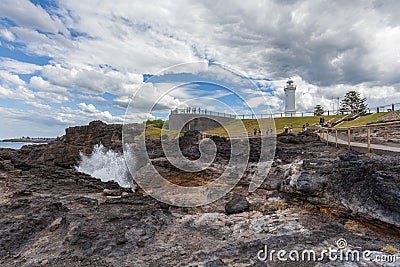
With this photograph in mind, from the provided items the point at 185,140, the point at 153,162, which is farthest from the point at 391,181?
the point at 185,140

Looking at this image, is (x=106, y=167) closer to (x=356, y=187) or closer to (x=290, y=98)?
(x=356, y=187)

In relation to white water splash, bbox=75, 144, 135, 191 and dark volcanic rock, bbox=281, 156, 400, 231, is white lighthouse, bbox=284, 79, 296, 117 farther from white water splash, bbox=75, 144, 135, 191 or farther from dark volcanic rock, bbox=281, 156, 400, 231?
dark volcanic rock, bbox=281, 156, 400, 231

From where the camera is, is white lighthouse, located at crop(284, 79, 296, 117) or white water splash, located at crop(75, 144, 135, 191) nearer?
white water splash, located at crop(75, 144, 135, 191)

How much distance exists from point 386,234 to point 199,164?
10.8 m

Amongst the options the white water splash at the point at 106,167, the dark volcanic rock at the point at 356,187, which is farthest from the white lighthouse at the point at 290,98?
the dark volcanic rock at the point at 356,187

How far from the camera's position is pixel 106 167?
21.5m

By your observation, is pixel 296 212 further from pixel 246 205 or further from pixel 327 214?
pixel 246 205

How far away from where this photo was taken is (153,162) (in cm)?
1570

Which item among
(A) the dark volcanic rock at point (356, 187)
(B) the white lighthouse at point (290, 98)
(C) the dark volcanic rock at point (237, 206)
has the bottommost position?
(C) the dark volcanic rock at point (237, 206)

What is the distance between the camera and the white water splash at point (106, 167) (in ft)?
60.2

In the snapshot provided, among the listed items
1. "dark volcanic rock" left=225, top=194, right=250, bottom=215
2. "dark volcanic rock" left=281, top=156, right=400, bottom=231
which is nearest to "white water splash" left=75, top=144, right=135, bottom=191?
"dark volcanic rock" left=225, top=194, right=250, bottom=215

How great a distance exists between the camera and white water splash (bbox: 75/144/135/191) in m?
18.3

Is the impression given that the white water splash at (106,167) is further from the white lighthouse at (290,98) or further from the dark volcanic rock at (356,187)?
the white lighthouse at (290,98)

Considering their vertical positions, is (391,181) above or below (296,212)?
above
